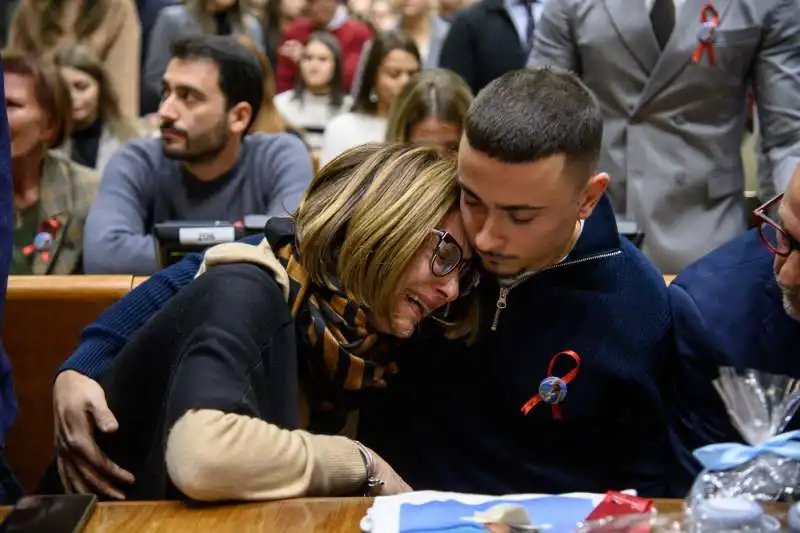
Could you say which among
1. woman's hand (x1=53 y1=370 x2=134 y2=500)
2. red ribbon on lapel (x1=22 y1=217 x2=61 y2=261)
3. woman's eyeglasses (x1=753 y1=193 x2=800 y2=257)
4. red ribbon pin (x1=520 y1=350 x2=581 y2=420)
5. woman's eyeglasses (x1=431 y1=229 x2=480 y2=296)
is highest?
woman's eyeglasses (x1=753 y1=193 x2=800 y2=257)

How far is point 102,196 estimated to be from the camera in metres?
2.95

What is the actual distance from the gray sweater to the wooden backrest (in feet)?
2.03

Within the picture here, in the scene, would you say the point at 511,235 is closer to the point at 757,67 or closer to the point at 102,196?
the point at 757,67

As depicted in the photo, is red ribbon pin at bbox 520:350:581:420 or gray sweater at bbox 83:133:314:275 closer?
red ribbon pin at bbox 520:350:581:420

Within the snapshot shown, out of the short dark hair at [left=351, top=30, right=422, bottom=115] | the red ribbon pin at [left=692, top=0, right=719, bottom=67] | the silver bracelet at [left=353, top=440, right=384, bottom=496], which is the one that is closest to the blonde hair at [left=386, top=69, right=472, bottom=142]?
the red ribbon pin at [left=692, top=0, right=719, bottom=67]

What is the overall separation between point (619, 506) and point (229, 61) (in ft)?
7.09

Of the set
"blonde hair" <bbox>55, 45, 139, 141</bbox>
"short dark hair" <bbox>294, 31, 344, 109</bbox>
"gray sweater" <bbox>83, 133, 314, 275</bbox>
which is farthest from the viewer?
"short dark hair" <bbox>294, 31, 344, 109</bbox>

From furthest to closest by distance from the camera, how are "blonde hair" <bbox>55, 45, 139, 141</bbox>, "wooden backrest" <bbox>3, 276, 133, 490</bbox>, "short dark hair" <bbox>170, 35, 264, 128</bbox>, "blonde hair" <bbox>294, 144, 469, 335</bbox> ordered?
"blonde hair" <bbox>55, 45, 139, 141</bbox>, "short dark hair" <bbox>170, 35, 264, 128</bbox>, "wooden backrest" <bbox>3, 276, 133, 490</bbox>, "blonde hair" <bbox>294, 144, 469, 335</bbox>

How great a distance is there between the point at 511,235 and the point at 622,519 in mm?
481

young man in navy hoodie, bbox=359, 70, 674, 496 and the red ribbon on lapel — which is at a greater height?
young man in navy hoodie, bbox=359, 70, 674, 496

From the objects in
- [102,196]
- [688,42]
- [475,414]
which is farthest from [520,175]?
[102,196]

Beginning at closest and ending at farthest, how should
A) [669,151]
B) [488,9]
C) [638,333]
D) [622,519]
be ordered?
1. [622,519]
2. [638,333]
3. [669,151]
4. [488,9]

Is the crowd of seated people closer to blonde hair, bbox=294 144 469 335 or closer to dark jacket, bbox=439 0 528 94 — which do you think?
blonde hair, bbox=294 144 469 335

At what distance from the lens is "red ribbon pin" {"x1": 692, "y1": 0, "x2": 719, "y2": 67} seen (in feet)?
8.89
